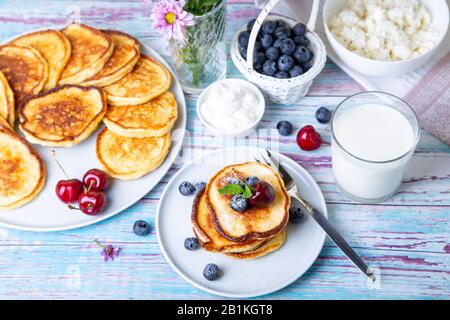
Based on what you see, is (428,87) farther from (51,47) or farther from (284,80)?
(51,47)

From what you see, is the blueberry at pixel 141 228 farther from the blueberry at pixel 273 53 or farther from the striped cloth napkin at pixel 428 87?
the striped cloth napkin at pixel 428 87

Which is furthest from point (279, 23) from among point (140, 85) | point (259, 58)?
point (140, 85)

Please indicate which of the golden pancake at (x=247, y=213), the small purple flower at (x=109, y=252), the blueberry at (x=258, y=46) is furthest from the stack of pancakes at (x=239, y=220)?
the blueberry at (x=258, y=46)

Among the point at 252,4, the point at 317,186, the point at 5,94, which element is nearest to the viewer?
the point at 317,186

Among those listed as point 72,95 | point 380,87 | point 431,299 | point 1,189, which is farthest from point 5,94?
point 431,299

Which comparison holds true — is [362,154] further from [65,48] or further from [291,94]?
[65,48]

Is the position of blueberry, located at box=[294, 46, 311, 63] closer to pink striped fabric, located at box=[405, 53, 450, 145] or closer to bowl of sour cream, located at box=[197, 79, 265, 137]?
bowl of sour cream, located at box=[197, 79, 265, 137]

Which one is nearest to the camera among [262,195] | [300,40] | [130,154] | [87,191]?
[262,195]
